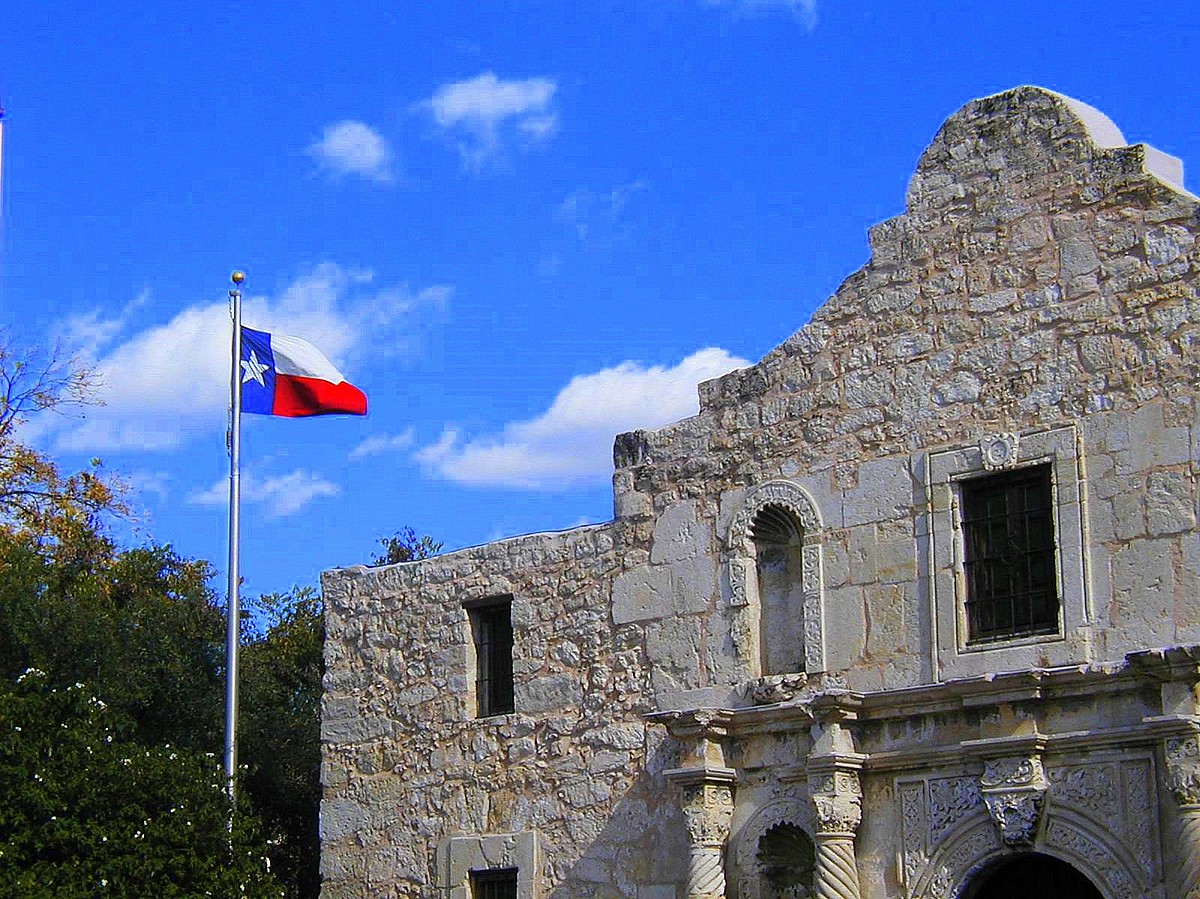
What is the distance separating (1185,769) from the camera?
36.0ft

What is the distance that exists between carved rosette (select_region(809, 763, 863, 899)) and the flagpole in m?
5.60

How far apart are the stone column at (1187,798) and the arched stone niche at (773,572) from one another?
3011 mm

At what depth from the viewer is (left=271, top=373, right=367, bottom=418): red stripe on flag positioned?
17.4 metres

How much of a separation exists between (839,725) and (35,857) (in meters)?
6.72

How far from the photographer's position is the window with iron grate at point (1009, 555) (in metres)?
12.2

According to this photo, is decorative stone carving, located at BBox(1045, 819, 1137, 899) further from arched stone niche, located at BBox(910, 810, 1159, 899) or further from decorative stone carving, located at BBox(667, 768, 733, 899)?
decorative stone carving, located at BBox(667, 768, 733, 899)

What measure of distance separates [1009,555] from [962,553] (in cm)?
34

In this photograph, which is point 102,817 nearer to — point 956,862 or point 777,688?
point 777,688

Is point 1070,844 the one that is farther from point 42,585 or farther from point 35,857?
point 42,585

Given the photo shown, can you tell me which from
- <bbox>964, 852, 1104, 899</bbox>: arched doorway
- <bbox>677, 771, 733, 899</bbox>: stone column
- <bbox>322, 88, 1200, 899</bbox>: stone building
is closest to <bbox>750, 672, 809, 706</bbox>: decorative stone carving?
<bbox>322, 88, 1200, 899</bbox>: stone building

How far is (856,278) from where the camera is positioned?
13.7 meters

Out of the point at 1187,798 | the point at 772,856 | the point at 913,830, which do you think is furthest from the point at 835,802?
the point at 1187,798

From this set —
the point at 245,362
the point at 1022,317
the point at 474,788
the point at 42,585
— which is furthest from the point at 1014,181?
the point at 42,585

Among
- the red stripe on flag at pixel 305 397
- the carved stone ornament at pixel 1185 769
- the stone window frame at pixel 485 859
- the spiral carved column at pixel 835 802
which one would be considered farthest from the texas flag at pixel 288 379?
the carved stone ornament at pixel 1185 769
